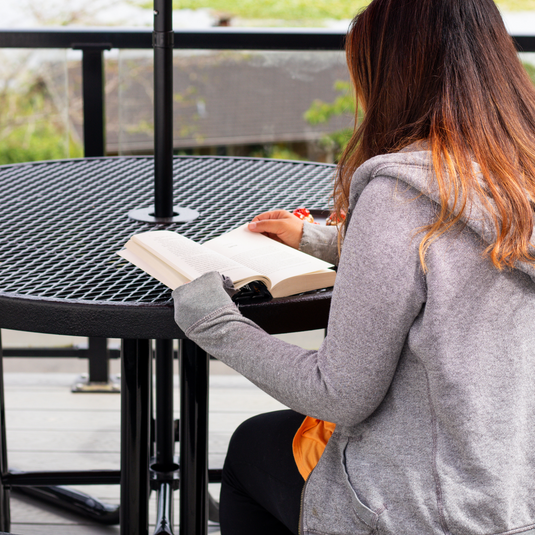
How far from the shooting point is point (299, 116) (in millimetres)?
3662

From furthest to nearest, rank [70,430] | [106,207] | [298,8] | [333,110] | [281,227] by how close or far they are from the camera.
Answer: [298,8] → [333,110] → [70,430] → [106,207] → [281,227]

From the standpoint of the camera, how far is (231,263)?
3.40ft

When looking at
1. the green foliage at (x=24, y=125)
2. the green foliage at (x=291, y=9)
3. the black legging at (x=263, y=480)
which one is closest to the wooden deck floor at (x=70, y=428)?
the black legging at (x=263, y=480)

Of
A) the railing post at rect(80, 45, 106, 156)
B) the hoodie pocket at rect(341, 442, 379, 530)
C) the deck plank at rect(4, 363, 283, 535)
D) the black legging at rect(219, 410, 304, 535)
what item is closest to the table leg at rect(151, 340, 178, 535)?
the deck plank at rect(4, 363, 283, 535)

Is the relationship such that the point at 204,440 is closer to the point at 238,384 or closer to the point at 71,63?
the point at 238,384

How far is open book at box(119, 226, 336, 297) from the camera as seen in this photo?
100 cm

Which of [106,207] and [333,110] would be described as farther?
[333,110]

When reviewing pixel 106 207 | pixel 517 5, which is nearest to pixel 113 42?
pixel 106 207

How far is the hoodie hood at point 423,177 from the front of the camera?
0.82 m

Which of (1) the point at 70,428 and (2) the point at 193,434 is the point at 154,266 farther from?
(1) the point at 70,428

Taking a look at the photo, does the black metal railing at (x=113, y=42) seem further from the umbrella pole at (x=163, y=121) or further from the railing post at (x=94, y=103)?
the umbrella pole at (x=163, y=121)

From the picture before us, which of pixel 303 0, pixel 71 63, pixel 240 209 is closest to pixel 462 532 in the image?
pixel 240 209

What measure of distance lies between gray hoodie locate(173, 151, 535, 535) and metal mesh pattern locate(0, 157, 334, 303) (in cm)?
23

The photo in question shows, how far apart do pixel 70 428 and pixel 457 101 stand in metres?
1.82
